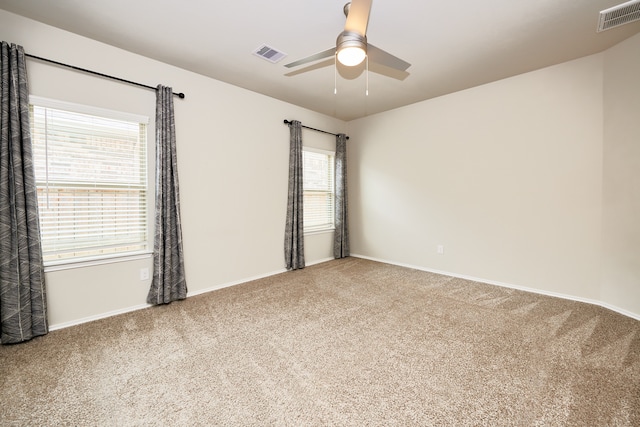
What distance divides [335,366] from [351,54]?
2.19m

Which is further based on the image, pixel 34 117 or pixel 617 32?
pixel 617 32

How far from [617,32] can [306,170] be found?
3.89 metres

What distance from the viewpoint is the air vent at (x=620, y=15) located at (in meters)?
2.06

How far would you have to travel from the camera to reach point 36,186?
2354 millimetres

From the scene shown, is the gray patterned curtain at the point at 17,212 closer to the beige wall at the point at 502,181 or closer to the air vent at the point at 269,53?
the air vent at the point at 269,53

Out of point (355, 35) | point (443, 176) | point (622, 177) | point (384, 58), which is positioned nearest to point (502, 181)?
point (443, 176)

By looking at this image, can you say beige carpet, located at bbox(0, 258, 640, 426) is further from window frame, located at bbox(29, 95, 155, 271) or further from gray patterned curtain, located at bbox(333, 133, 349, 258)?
gray patterned curtain, located at bbox(333, 133, 349, 258)

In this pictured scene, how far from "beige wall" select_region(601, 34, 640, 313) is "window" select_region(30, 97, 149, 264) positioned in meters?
4.94

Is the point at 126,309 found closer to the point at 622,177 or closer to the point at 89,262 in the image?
the point at 89,262

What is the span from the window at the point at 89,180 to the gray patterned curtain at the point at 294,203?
1.96 m

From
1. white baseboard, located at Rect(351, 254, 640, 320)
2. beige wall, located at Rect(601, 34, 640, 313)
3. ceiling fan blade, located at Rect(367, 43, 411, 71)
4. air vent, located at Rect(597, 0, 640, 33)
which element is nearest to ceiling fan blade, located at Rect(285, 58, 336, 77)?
ceiling fan blade, located at Rect(367, 43, 411, 71)

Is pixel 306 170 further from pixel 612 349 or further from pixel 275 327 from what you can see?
pixel 612 349

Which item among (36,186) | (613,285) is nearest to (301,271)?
(36,186)

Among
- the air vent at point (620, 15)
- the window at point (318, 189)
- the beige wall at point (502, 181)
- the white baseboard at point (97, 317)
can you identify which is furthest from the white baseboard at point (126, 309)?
the air vent at point (620, 15)
